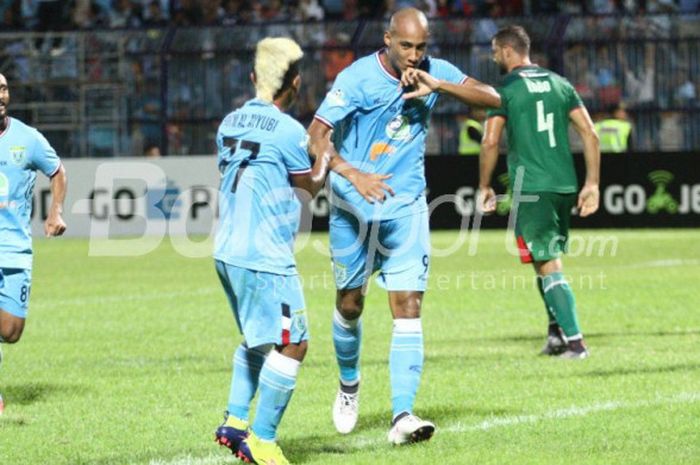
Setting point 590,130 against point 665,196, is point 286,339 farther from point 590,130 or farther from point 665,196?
point 665,196

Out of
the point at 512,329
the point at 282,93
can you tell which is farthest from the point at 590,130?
the point at 282,93

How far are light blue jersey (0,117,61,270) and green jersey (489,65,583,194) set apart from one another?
12.0 ft

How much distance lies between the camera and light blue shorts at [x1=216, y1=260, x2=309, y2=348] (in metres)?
6.77

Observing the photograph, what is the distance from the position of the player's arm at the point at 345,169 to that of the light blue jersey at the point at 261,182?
546 millimetres

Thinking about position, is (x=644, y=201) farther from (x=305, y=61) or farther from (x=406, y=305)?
(x=406, y=305)

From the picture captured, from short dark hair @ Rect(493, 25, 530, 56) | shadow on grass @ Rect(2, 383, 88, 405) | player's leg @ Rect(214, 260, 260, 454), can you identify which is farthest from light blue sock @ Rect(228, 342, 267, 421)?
short dark hair @ Rect(493, 25, 530, 56)

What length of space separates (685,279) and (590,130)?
5919 millimetres

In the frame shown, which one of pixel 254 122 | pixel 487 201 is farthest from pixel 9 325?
pixel 487 201

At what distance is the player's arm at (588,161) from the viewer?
34.7ft

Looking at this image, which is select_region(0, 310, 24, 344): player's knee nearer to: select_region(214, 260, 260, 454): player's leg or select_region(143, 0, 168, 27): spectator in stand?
select_region(214, 260, 260, 454): player's leg

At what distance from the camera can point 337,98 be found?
7883mm

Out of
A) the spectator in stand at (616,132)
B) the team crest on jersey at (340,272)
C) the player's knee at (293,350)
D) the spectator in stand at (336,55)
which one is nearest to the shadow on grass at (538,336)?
the team crest on jersey at (340,272)

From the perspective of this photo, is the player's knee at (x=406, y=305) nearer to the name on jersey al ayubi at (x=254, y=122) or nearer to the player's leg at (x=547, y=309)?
the name on jersey al ayubi at (x=254, y=122)

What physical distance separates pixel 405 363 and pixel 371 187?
96cm
